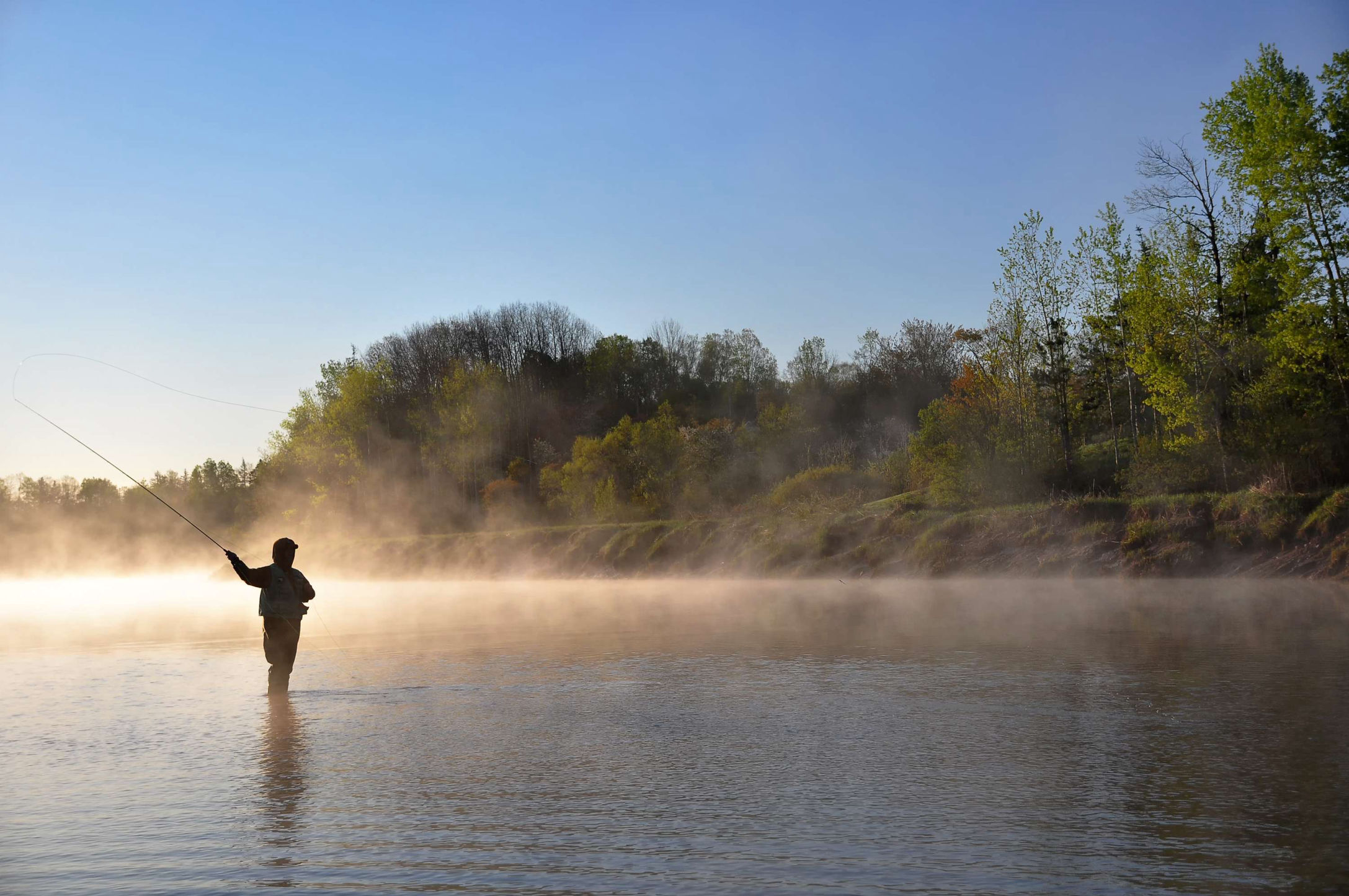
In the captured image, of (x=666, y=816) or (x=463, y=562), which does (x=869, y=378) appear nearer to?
(x=463, y=562)

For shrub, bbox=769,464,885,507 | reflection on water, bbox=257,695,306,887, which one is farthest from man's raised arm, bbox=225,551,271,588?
shrub, bbox=769,464,885,507

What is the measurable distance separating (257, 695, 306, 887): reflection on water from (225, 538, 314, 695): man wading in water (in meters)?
0.79

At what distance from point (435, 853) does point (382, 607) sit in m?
25.2

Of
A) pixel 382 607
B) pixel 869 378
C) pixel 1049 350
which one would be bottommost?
pixel 382 607

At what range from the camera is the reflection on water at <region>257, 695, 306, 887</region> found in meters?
5.49

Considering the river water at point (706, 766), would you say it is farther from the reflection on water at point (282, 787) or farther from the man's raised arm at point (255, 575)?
the man's raised arm at point (255, 575)

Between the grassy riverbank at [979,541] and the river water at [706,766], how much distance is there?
13.3 metres

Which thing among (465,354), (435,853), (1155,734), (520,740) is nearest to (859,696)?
(1155,734)

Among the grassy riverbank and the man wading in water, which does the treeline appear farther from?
the man wading in water

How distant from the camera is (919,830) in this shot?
5.57 m

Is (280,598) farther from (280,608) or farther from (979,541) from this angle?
(979,541)

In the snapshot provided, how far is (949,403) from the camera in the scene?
4019cm

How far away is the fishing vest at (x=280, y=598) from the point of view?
11242 millimetres

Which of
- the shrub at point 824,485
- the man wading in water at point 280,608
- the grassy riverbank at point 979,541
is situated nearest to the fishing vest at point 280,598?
the man wading in water at point 280,608
